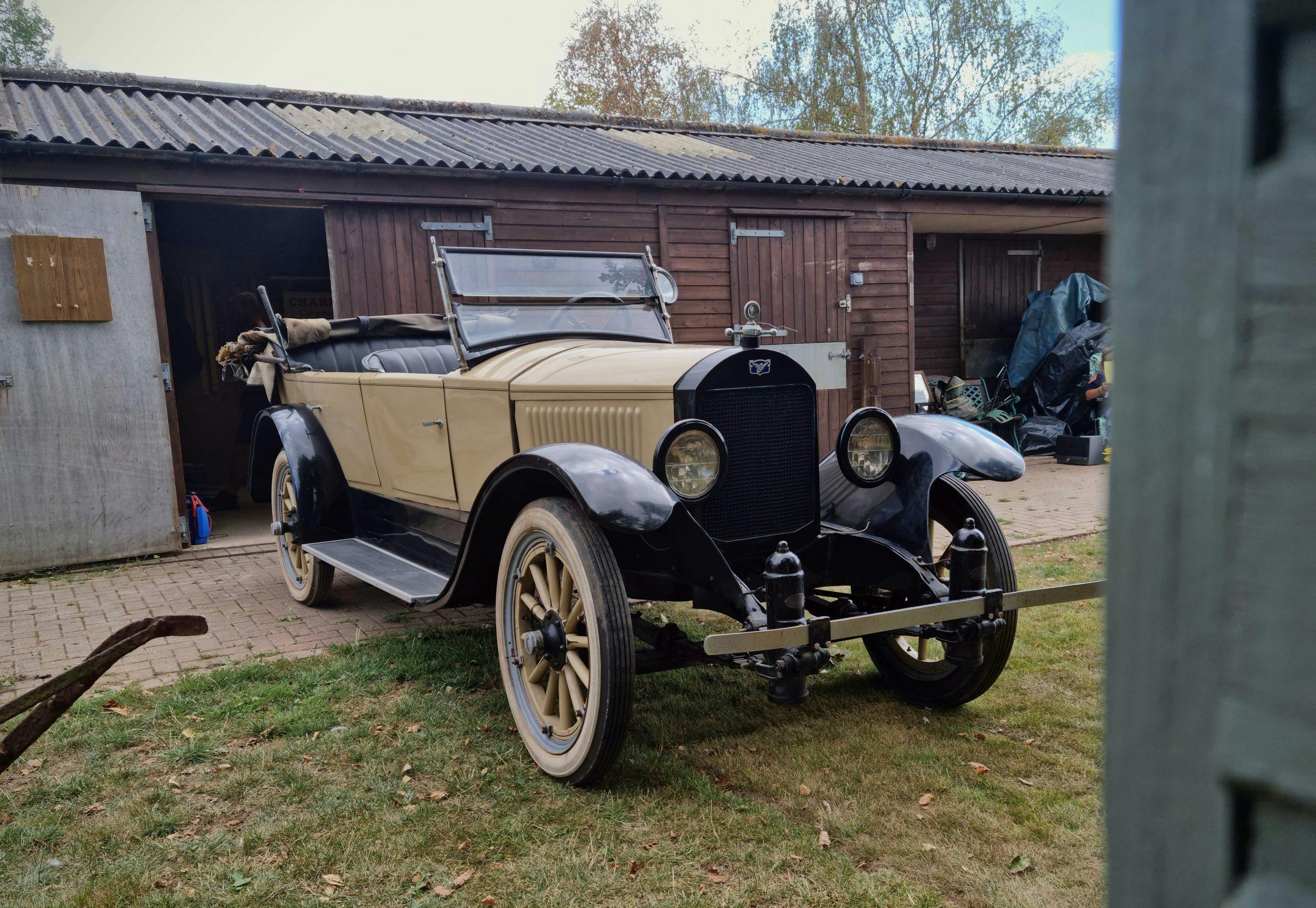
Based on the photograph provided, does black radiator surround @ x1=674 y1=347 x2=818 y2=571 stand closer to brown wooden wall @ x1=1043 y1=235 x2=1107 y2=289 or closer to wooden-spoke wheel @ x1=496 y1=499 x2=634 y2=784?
wooden-spoke wheel @ x1=496 y1=499 x2=634 y2=784

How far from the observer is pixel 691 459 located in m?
2.86

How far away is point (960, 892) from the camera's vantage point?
2.14m

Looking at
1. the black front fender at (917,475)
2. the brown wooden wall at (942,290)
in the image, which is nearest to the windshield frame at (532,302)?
the black front fender at (917,475)

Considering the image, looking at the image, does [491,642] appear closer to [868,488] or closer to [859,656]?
[859,656]

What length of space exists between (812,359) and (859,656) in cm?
582

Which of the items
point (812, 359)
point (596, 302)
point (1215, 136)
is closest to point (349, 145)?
point (596, 302)

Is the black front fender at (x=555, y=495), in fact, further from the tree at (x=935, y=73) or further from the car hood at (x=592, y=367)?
the tree at (x=935, y=73)

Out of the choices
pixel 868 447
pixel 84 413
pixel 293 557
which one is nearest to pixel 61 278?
pixel 84 413

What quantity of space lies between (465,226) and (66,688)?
639cm

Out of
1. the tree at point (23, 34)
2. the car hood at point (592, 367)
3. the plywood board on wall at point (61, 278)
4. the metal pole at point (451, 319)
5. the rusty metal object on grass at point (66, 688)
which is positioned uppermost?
the tree at point (23, 34)

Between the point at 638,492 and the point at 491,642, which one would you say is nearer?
the point at 638,492

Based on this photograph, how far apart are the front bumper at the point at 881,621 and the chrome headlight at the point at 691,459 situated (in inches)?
19.1

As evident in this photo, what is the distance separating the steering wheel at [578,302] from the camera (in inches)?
169

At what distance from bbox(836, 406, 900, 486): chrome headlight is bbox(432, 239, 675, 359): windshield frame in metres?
1.38
